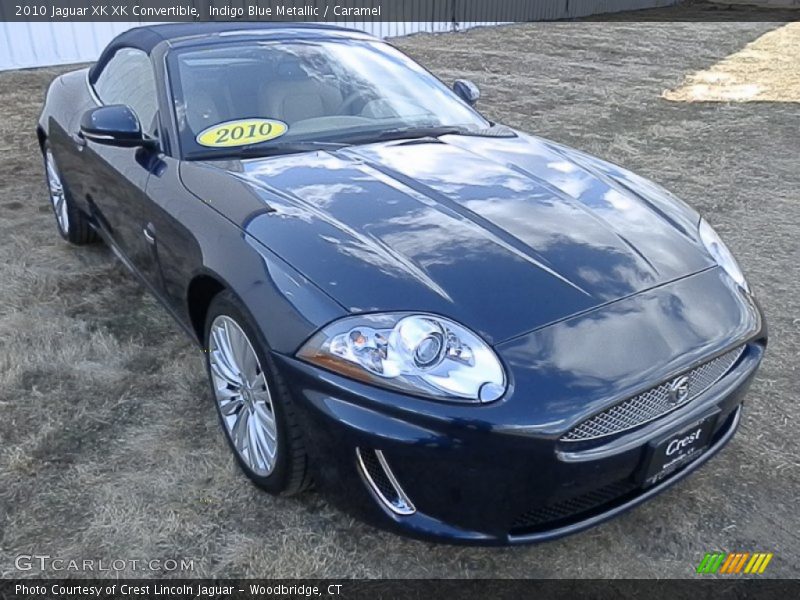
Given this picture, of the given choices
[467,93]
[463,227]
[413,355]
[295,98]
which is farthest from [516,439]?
[467,93]

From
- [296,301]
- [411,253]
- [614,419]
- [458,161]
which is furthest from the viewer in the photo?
[458,161]

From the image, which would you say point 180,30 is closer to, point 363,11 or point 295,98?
point 295,98

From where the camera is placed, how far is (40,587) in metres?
1.96

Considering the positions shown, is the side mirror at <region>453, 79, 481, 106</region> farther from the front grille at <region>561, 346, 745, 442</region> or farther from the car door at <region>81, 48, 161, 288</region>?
the front grille at <region>561, 346, 745, 442</region>

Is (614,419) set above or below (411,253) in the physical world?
below

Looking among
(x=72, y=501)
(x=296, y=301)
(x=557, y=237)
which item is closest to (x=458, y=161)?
(x=557, y=237)

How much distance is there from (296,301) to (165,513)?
34.6 inches

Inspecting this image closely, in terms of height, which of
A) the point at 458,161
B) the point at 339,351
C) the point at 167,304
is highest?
the point at 458,161

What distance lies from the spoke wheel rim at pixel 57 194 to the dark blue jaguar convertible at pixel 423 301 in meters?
1.29

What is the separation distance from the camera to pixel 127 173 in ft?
9.53

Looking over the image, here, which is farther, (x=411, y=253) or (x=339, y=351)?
(x=411, y=253)

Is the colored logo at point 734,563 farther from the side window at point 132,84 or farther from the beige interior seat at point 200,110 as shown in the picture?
the side window at point 132,84

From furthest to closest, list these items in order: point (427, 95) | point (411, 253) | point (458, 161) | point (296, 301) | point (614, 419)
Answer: point (427, 95) → point (458, 161) → point (411, 253) → point (296, 301) → point (614, 419)

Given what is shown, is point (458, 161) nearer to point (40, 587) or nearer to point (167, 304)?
point (167, 304)
